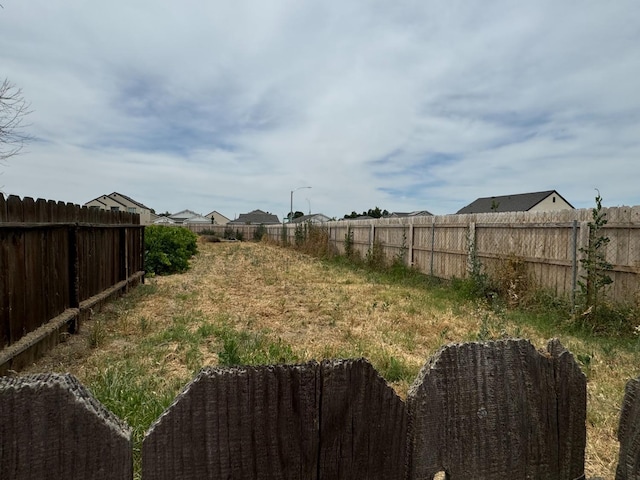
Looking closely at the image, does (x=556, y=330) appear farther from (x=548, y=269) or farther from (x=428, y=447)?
(x=428, y=447)

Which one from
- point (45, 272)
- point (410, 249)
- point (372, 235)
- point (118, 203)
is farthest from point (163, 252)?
point (118, 203)

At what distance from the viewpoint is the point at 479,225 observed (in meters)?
9.79

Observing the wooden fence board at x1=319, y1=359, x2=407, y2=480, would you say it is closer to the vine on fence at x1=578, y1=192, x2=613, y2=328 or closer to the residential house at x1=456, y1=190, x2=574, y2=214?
the vine on fence at x1=578, y1=192, x2=613, y2=328

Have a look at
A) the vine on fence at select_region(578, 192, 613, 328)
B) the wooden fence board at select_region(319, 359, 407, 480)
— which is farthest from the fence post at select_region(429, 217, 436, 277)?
the wooden fence board at select_region(319, 359, 407, 480)

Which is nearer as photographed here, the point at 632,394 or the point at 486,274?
the point at 632,394

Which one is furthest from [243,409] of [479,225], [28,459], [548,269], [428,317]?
[479,225]

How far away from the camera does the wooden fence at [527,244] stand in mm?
6406

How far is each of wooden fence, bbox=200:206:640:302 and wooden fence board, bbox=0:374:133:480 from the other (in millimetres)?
7388

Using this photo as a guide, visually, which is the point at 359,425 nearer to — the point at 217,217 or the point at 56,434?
the point at 56,434

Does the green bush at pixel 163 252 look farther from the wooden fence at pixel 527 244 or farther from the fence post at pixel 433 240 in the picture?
the fence post at pixel 433 240

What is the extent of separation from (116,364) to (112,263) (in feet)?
13.6

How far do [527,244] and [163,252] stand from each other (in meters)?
10.7

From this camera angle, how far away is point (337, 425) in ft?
2.80

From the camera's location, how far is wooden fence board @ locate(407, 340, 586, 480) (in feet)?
2.96
